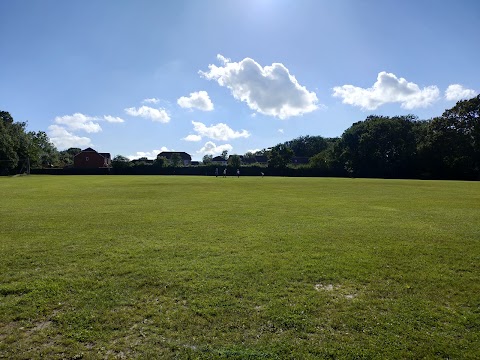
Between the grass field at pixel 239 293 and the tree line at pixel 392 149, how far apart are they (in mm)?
64803

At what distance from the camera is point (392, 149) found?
74750mm

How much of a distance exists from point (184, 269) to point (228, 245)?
7.04 ft

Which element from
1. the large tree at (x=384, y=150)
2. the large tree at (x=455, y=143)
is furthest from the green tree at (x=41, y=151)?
the large tree at (x=455, y=143)

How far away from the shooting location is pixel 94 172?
274 ft

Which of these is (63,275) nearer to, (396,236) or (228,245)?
(228,245)

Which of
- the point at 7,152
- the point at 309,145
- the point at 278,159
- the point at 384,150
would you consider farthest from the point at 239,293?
the point at 309,145

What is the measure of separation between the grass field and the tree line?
213 feet

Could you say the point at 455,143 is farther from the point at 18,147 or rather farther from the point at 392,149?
the point at 18,147

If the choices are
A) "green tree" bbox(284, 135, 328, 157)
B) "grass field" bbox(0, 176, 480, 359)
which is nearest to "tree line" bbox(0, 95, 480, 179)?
"green tree" bbox(284, 135, 328, 157)

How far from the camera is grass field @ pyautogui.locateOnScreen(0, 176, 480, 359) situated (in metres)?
4.02

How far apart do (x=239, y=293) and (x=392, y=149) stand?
7840 centimetres

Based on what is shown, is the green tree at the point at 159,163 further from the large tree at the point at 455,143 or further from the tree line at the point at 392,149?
the large tree at the point at 455,143

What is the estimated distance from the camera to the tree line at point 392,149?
63409mm

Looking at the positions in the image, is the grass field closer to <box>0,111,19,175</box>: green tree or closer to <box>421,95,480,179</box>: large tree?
<box>421,95,480,179</box>: large tree
